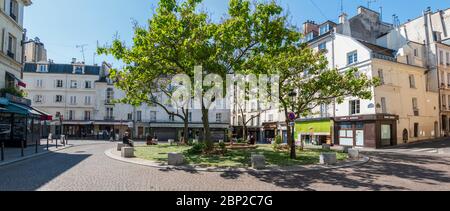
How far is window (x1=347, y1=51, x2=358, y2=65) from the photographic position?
28.9 metres

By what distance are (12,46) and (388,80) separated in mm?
34385

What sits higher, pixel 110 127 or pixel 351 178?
pixel 110 127

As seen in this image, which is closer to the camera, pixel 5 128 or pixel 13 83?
pixel 5 128

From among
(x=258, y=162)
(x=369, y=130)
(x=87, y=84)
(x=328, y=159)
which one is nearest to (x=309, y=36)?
(x=369, y=130)

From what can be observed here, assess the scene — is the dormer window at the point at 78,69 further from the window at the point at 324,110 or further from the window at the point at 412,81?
the window at the point at 412,81

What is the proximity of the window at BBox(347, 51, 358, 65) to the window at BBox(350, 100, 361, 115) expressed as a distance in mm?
4246

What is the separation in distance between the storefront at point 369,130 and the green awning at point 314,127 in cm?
172

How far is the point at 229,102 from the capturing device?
48.7 metres

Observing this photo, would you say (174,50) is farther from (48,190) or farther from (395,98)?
(395,98)

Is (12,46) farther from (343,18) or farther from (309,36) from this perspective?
(343,18)

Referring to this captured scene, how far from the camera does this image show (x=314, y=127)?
33312 mm
